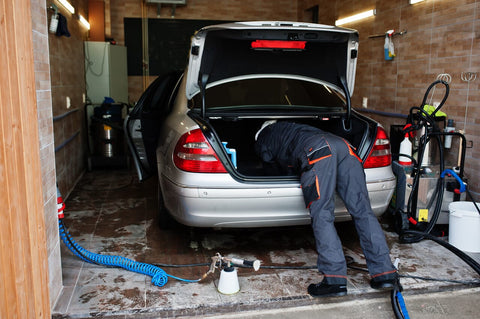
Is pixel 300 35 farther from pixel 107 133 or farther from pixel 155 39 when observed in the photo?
pixel 155 39

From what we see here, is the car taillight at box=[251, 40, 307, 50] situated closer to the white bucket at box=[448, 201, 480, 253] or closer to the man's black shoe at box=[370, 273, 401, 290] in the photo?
the man's black shoe at box=[370, 273, 401, 290]

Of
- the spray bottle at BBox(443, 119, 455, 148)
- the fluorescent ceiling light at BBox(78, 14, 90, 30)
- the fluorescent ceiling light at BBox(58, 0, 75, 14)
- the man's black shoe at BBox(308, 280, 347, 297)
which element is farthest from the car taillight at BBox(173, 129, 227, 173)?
the fluorescent ceiling light at BBox(78, 14, 90, 30)

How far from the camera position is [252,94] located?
4.36 meters

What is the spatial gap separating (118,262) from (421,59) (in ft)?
14.0

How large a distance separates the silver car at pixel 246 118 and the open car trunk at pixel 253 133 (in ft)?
0.03

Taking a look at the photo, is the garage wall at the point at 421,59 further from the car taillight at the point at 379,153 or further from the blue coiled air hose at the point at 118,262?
the blue coiled air hose at the point at 118,262

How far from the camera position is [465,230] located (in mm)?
3812

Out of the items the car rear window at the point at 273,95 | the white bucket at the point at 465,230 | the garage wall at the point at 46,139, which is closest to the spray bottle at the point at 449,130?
the white bucket at the point at 465,230

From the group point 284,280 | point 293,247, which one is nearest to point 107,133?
point 293,247

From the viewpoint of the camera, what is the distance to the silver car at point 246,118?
3.23 m

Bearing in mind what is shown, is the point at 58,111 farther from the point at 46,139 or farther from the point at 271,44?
the point at 271,44

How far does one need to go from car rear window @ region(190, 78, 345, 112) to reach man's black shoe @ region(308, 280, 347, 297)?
1767 millimetres

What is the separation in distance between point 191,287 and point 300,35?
1.98 meters

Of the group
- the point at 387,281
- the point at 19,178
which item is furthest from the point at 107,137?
the point at 387,281
